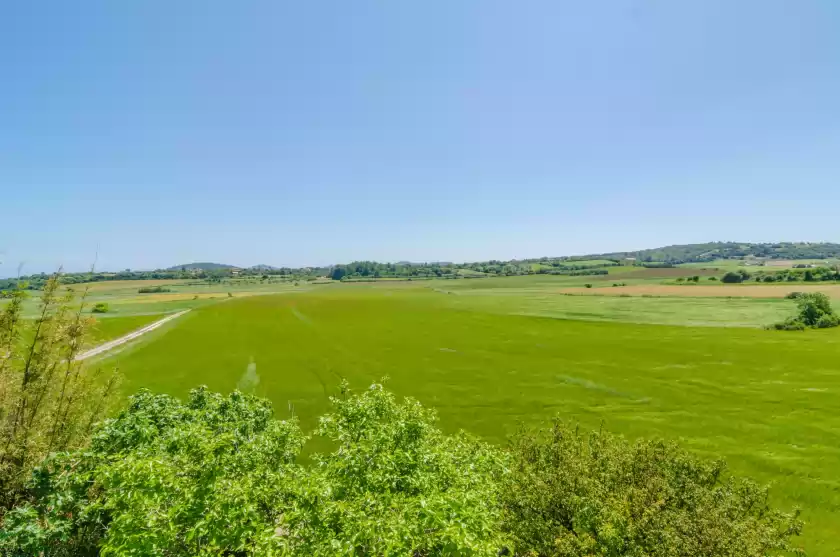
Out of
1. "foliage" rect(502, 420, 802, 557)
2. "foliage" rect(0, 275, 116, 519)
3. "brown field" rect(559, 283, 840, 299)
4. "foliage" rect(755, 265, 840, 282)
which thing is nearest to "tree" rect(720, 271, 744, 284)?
"foliage" rect(755, 265, 840, 282)

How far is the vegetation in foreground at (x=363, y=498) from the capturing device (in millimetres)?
13008

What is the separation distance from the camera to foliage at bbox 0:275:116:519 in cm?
2123

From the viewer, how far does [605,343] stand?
266ft

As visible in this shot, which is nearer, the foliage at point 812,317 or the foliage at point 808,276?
the foliage at point 812,317

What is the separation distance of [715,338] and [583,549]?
3395 inches

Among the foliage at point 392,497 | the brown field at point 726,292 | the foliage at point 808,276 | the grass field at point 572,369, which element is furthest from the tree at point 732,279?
the foliage at point 392,497

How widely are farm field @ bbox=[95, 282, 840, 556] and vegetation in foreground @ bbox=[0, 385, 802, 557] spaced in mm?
16607

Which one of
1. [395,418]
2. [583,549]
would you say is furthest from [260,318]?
[583,549]

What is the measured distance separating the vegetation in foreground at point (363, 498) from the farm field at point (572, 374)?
16607 millimetres

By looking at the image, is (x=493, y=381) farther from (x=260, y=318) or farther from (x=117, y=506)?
(x=260, y=318)

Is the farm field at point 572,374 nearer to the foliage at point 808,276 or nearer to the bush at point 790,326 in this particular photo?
the bush at point 790,326

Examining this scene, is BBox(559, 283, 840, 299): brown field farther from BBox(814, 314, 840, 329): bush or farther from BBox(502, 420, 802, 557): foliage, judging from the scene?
BBox(502, 420, 802, 557): foliage

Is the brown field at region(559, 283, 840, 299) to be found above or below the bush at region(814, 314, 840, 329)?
above

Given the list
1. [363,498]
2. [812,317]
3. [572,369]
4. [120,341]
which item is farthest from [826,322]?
[120,341]
